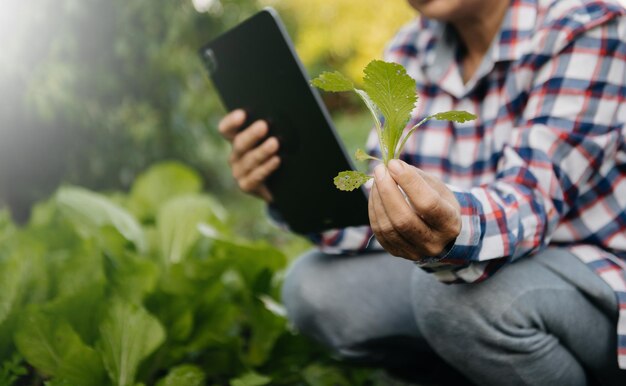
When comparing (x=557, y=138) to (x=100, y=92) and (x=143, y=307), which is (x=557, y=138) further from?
(x=100, y=92)

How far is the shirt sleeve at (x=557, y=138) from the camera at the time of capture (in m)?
1.22

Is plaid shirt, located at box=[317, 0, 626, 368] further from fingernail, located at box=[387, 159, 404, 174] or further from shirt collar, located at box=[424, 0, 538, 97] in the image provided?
fingernail, located at box=[387, 159, 404, 174]

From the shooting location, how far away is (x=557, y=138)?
1.29 meters

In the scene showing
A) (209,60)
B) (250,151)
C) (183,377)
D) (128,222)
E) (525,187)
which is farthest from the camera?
(128,222)

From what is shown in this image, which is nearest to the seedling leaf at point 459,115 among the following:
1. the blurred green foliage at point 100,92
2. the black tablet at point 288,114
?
the black tablet at point 288,114

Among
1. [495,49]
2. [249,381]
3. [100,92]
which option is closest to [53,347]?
[249,381]

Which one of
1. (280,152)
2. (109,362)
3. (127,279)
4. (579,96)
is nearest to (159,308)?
(127,279)

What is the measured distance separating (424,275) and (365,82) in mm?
588

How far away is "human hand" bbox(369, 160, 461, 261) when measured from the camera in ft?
3.11

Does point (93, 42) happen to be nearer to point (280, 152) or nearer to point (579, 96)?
point (280, 152)

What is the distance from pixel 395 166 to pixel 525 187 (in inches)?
16.5

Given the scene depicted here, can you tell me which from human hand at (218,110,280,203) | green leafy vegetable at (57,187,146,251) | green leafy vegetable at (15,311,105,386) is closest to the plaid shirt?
human hand at (218,110,280,203)

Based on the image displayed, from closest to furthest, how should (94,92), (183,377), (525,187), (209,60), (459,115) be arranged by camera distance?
(459,115) < (525,187) < (183,377) < (209,60) < (94,92)

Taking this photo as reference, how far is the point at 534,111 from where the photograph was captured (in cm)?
135
